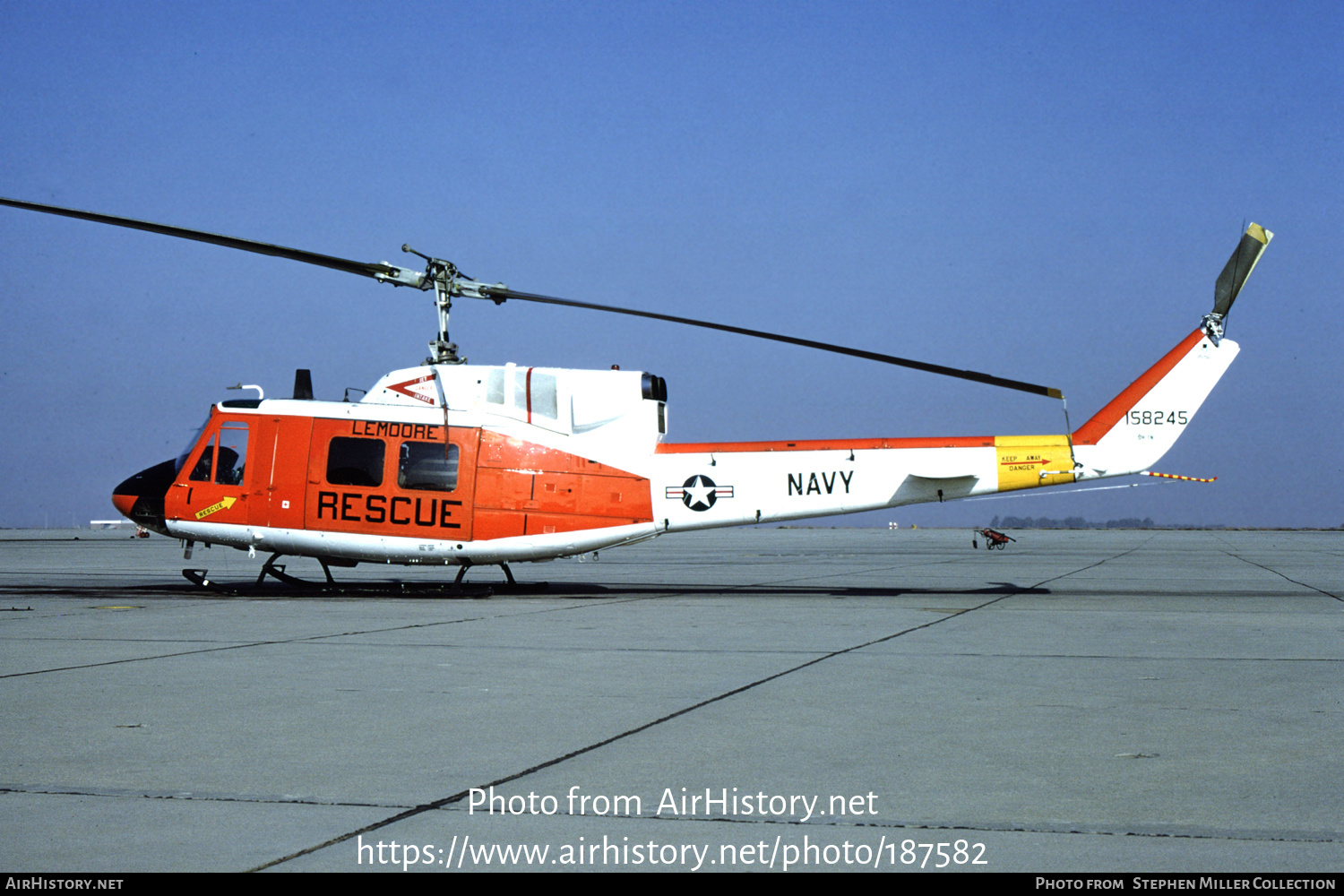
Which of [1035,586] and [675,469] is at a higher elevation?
[675,469]

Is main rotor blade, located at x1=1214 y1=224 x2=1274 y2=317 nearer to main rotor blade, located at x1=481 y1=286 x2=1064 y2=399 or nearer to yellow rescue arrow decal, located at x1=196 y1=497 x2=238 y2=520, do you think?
main rotor blade, located at x1=481 y1=286 x2=1064 y2=399

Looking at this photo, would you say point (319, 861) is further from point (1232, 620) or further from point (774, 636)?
point (1232, 620)

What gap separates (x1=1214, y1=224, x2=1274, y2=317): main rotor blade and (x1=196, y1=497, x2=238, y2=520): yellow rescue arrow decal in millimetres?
15583

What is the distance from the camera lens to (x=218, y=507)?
17.3 metres

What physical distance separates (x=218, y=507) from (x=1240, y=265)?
16.1m

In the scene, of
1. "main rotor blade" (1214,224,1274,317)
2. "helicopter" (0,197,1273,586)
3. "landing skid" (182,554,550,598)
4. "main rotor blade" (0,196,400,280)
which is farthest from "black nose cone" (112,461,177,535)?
"main rotor blade" (1214,224,1274,317)

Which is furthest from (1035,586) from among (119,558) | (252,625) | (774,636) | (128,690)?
(119,558)

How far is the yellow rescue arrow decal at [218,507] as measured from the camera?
56.7 feet

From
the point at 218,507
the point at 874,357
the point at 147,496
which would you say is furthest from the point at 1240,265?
the point at 147,496

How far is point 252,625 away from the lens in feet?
40.2

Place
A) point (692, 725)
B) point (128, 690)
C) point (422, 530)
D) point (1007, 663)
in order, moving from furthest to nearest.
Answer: point (422, 530) < point (1007, 663) < point (128, 690) < point (692, 725)

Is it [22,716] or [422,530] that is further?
[422,530]

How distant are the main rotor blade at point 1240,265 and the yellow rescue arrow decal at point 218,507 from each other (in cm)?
1558
